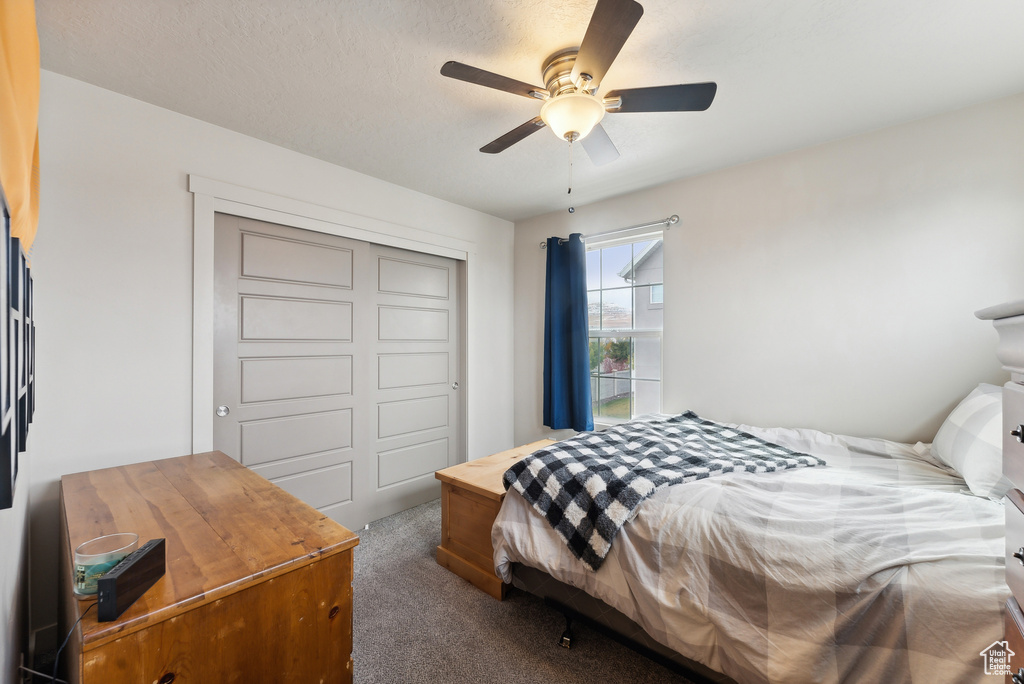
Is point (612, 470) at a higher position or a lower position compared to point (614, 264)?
lower

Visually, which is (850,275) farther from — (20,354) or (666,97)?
(20,354)

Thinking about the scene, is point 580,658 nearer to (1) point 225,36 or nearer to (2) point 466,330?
(2) point 466,330

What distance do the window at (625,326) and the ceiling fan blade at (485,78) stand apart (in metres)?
1.92

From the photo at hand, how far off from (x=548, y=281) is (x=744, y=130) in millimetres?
1774

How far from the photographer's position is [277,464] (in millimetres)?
2535

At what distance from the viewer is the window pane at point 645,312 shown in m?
3.15

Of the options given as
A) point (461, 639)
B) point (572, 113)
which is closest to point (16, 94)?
point (572, 113)

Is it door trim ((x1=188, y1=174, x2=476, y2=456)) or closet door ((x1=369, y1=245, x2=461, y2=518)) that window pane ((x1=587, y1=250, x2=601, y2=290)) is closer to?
closet door ((x1=369, y1=245, x2=461, y2=518))

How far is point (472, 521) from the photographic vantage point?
220 centimetres

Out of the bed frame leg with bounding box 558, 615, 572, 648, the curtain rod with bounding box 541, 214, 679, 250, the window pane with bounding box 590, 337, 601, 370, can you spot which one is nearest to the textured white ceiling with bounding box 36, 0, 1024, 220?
the curtain rod with bounding box 541, 214, 679, 250

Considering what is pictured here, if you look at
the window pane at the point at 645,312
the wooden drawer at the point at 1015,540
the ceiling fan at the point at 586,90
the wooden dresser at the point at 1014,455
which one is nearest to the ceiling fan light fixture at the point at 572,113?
the ceiling fan at the point at 586,90

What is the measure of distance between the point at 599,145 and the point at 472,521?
2.00 metres

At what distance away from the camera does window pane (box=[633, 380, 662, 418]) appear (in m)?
3.14

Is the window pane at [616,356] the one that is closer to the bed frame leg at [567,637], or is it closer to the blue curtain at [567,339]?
the blue curtain at [567,339]
